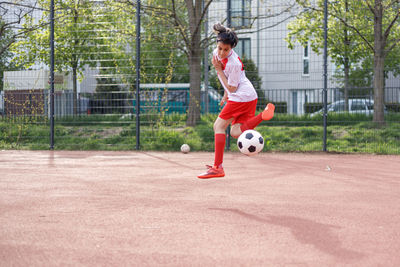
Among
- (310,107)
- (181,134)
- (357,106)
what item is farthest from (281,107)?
(181,134)

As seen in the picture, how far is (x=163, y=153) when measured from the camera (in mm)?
9352

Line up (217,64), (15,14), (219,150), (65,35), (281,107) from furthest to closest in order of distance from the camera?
(65,35), (15,14), (281,107), (219,150), (217,64)

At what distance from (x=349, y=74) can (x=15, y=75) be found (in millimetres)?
10347

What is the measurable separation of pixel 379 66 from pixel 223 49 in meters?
7.30

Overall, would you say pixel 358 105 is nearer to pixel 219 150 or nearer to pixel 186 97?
pixel 186 97

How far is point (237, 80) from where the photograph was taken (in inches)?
193

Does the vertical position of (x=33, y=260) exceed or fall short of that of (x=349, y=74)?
it falls short

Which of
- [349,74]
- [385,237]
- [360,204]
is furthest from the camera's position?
[349,74]

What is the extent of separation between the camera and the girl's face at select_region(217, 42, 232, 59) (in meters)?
4.74

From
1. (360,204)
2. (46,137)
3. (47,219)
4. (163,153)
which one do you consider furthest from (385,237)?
(46,137)

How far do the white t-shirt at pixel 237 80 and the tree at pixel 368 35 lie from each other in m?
5.45

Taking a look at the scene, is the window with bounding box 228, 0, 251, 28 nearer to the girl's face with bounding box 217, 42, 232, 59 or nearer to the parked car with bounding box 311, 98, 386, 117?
the parked car with bounding box 311, 98, 386, 117

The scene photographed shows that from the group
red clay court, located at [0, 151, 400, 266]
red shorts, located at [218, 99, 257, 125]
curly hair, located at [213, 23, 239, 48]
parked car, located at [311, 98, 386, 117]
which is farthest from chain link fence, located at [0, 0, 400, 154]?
curly hair, located at [213, 23, 239, 48]

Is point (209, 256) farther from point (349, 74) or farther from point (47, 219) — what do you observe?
point (349, 74)
